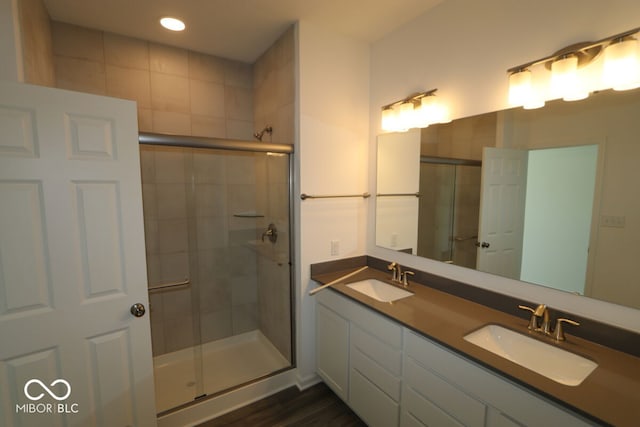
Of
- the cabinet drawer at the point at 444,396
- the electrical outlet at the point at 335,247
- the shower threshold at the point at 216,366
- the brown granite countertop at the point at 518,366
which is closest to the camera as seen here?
the brown granite countertop at the point at 518,366

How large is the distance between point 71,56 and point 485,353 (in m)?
3.09

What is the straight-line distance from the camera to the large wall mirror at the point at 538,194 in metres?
1.20

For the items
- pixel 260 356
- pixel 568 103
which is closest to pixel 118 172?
pixel 260 356

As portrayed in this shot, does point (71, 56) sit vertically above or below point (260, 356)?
above

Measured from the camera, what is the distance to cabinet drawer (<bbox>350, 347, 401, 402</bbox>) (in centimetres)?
153

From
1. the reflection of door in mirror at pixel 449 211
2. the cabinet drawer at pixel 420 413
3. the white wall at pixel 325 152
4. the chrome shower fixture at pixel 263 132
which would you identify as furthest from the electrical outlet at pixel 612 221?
the chrome shower fixture at pixel 263 132

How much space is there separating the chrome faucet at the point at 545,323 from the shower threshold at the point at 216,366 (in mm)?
1750

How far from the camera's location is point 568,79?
4.12ft

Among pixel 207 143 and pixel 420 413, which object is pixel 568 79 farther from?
pixel 207 143

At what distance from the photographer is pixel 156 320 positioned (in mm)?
2480

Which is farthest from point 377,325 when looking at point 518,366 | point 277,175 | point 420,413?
point 277,175

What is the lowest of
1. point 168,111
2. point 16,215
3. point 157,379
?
point 157,379

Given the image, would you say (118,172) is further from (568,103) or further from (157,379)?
(568,103)

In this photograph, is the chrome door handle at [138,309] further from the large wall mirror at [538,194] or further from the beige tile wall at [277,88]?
the large wall mirror at [538,194]
